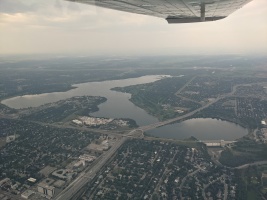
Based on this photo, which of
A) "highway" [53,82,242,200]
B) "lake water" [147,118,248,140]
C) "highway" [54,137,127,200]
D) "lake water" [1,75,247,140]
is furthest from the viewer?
"lake water" [1,75,247,140]

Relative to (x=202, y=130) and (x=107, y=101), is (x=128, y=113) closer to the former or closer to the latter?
(x=107, y=101)

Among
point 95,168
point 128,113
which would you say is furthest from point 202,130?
point 95,168

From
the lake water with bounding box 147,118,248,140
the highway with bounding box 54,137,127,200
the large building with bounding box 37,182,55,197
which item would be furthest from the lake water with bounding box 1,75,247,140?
the large building with bounding box 37,182,55,197

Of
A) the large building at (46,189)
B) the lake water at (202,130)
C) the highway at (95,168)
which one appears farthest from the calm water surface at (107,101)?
the large building at (46,189)

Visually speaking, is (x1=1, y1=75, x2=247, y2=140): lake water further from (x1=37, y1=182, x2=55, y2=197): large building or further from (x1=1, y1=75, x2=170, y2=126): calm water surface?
(x1=37, y1=182, x2=55, y2=197): large building

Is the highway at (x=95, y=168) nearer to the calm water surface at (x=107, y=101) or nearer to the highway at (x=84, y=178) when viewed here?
the highway at (x=84, y=178)

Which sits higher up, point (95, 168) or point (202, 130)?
point (95, 168)

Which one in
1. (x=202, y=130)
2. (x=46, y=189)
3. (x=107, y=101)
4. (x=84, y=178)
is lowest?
(x=202, y=130)

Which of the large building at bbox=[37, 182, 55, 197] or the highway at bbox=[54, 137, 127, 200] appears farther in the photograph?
the large building at bbox=[37, 182, 55, 197]

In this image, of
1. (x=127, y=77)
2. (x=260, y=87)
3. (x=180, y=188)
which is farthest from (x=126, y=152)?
(x=127, y=77)
